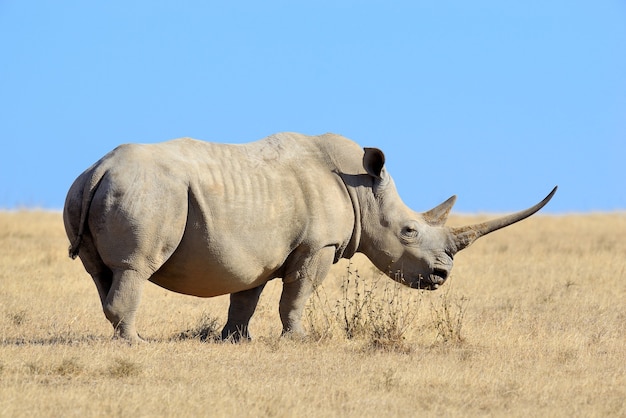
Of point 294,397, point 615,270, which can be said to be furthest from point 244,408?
point 615,270

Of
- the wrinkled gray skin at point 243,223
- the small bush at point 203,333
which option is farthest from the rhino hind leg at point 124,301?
the small bush at point 203,333

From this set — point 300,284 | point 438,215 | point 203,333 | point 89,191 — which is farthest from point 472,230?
point 89,191

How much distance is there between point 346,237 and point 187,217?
174cm

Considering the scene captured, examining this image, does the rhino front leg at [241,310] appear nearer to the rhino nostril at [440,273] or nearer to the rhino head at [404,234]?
the rhino head at [404,234]

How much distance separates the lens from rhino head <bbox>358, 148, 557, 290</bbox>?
10.9 m

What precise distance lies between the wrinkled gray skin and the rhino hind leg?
0.01 metres

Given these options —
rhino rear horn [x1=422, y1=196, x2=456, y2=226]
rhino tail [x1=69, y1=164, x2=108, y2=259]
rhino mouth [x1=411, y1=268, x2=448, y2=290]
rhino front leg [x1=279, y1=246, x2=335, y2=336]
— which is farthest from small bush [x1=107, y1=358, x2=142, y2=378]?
rhino rear horn [x1=422, y1=196, x2=456, y2=226]

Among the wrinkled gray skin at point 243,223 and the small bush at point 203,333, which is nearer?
the wrinkled gray skin at point 243,223

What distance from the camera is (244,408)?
722cm

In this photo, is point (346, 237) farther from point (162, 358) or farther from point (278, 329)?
point (162, 358)

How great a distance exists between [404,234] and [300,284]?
121 centimetres

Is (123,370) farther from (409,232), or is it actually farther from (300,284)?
(409,232)

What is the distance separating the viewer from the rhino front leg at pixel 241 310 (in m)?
10.9

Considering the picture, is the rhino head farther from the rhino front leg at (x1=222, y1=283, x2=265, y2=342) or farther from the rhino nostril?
the rhino front leg at (x1=222, y1=283, x2=265, y2=342)
